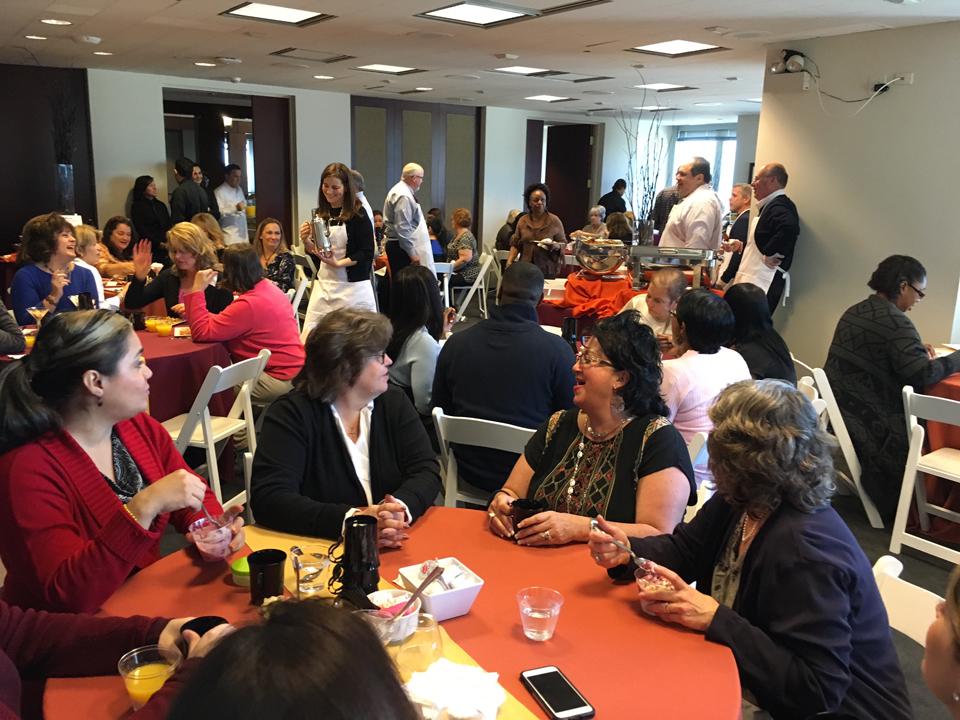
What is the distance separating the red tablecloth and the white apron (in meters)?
3.75

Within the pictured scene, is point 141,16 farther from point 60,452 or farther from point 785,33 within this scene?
point 60,452

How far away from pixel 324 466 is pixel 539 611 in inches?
34.1

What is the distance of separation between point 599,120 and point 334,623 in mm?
14504

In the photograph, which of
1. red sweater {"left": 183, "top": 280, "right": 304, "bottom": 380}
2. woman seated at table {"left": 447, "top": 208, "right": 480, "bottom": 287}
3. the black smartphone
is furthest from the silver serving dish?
woman seated at table {"left": 447, "top": 208, "right": 480, "bottom": 287}

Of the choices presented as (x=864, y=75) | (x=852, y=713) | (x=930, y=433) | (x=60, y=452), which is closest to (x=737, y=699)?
(x=852, y=713)

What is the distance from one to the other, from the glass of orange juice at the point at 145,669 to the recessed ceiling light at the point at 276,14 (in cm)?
485

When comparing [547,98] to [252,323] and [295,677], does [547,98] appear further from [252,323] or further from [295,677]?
[295,677]

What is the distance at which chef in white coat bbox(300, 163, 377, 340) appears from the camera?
518cm

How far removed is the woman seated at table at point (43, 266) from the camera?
13.9 ft

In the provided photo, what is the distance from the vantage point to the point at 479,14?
5.24 metres

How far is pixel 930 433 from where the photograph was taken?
356 centimetres

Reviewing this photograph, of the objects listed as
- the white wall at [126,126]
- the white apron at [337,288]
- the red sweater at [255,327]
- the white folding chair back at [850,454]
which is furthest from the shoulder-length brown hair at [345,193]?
the white wall at [126,126]

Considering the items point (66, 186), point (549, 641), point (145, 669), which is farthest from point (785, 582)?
point (66, 186)

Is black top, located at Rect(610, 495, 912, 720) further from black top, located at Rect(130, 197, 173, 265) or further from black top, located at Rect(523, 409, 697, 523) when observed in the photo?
black top, located at Rect(130, 197, 173, 265)
